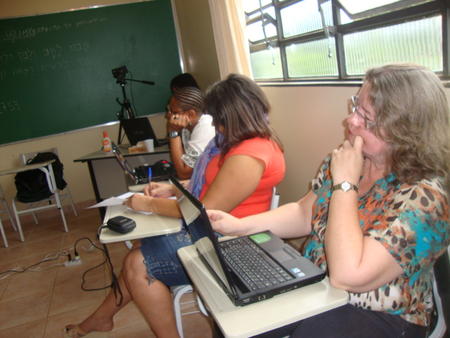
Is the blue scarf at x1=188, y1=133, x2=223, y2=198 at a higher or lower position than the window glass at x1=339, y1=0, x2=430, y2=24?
lower

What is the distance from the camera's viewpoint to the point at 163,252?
164cm

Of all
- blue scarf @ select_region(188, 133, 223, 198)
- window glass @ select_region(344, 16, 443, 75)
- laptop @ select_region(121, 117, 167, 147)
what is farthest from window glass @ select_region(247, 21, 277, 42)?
blue scarf @ select_region(188, 133, 223, 198)

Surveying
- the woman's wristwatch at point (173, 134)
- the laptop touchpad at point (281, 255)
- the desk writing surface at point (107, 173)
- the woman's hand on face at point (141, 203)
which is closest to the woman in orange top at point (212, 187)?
the woman's hand on face at point (141, 203)

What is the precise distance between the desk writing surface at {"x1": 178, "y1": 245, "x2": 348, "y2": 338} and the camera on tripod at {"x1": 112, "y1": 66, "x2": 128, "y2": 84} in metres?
3.84

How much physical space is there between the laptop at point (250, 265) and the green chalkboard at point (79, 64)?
3991 mm

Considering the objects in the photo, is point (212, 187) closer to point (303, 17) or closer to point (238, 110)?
point (238, 110)

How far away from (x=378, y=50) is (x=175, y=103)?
52.5 inches

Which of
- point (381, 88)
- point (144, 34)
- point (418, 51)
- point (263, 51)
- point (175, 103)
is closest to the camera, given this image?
point (381, 88)

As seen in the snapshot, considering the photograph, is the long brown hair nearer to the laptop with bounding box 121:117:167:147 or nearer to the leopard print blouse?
the leopard print blouse

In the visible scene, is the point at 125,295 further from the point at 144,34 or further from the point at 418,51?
the point at 144,34

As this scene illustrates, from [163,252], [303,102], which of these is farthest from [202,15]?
[163,252]

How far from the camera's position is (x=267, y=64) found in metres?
3.15

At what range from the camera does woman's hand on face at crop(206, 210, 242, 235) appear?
4.24 ft

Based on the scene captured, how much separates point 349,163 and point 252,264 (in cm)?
37
